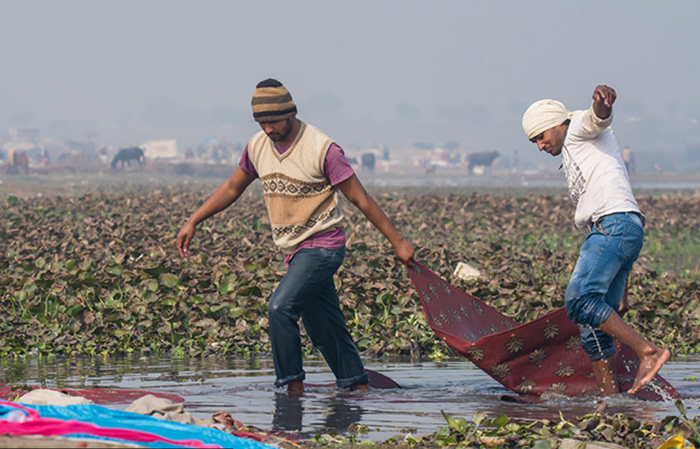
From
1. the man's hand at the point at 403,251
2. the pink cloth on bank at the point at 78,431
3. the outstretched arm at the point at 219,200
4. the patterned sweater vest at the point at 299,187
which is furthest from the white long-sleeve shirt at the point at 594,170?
the pink cloth on bank at the point at 78,431

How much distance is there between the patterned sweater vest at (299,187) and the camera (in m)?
5.00

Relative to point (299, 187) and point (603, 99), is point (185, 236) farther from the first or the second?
point (603, 99)

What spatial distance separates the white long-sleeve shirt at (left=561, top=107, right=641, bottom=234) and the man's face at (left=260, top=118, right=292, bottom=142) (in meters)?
1.61

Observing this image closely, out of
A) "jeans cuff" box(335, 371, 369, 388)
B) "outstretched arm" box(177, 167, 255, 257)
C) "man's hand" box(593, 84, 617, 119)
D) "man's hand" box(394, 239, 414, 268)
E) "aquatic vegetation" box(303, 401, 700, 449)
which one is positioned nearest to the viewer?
"aquatic vegetation" box(303, 401, 700, 449)

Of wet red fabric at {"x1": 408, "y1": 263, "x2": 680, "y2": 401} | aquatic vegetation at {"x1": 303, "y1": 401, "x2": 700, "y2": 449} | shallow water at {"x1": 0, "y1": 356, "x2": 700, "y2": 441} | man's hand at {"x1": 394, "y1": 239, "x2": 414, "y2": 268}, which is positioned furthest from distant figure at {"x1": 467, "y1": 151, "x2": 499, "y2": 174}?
aquatic vegetation at {"x1": 303, "y1": 401, "x2": 700, "y2": 449}

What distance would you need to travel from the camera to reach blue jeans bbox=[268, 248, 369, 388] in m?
5.06

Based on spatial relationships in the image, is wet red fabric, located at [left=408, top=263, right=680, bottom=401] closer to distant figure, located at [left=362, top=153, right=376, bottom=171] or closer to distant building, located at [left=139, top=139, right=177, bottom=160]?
distant figure, located at [left=362, top=153, right=376, bottom=171]

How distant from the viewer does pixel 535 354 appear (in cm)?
536

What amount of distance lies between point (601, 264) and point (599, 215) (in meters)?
0.28

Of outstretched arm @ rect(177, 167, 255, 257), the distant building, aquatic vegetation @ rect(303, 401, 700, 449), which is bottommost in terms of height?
aquatic vegetation @ rect(303, 401, 700, 449)

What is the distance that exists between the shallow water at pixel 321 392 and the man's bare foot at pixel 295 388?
61 mm

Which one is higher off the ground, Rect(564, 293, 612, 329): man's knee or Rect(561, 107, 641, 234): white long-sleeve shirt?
Rect(561, 107, 641, 234): white long-sleeve shirt

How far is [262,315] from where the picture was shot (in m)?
8.12

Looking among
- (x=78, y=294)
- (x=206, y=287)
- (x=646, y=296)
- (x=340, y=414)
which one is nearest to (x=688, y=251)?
(x=646, y=296)
